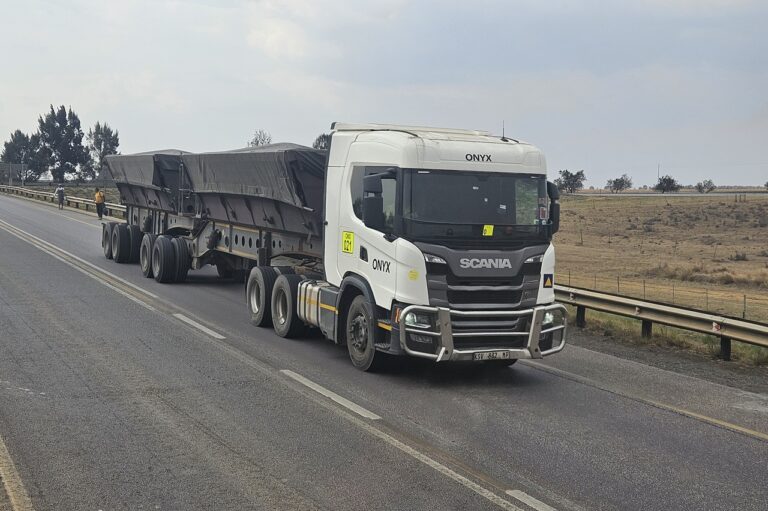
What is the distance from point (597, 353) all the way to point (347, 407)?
498 cm

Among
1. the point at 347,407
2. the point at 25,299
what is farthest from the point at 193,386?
the point at 25,299

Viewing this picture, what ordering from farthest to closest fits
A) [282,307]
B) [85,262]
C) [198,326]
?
1. [85,262]
2. [198,326]
3. [282,307]

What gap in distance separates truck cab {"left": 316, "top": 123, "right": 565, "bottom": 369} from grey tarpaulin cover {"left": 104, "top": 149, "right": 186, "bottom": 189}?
34.9ft

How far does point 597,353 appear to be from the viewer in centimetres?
1209

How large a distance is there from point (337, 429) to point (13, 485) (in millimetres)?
2826

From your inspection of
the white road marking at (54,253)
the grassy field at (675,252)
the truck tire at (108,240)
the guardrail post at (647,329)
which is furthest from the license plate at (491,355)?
the truck tire at (108,240)

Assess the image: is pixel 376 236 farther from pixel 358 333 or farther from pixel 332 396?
pixel 332 396

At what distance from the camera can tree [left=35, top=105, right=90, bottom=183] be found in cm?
13200

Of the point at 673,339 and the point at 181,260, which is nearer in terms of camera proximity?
the point at 673,339

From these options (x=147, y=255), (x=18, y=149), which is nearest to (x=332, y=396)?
(x=147, y=255)

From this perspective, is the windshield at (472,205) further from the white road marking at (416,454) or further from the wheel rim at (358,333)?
the white road marking at (416,454)

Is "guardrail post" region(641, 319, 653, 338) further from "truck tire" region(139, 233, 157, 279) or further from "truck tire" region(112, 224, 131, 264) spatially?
"truck tire" region(112, 224, 131, 264)

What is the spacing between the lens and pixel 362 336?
33.9 ft

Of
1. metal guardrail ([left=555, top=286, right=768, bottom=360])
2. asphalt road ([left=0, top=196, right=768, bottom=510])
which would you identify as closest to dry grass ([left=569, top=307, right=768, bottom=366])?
metal guardrail ([left=555, top=286, right=768, bottom=360])
